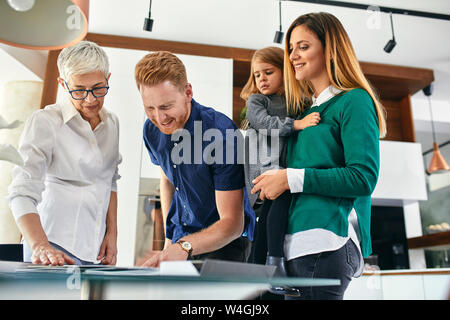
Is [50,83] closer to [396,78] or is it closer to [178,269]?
[178,269]

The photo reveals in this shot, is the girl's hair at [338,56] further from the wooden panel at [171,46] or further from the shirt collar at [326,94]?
the wooden panel at [171,46]

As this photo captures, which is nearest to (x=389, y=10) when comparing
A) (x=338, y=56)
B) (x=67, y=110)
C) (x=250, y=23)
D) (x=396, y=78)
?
(x=396, y=78)

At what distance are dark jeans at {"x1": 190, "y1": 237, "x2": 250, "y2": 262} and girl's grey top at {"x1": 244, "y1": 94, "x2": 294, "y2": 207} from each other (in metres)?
0.15

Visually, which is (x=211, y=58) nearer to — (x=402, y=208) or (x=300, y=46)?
(x=300, y=46)

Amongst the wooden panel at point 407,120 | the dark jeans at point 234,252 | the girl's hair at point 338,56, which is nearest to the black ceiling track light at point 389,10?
the wooden panel at point 407,120

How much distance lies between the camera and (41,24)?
1.12 metres

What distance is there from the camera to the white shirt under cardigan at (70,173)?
1068 millimetres

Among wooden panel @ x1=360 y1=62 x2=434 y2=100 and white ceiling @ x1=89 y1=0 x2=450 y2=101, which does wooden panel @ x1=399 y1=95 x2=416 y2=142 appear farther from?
white ceiling @ x1=89 y1=0 x2=450 y2=101

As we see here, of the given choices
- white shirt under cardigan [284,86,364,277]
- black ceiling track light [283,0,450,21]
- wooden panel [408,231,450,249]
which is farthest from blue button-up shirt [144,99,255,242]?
wooden panel [408,231,450,249]

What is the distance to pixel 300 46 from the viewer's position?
1056mm

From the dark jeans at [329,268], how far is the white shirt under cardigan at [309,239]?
0.01m

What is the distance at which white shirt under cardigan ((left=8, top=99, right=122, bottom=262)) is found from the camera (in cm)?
107
